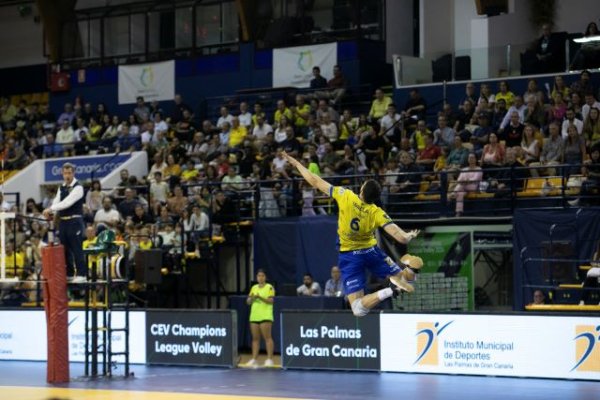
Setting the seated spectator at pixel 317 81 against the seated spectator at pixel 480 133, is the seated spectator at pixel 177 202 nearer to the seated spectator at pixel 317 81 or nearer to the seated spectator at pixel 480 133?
the seated spectator at pixel 317 81

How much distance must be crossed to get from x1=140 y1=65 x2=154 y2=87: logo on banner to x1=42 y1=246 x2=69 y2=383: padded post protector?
19512 millimetres

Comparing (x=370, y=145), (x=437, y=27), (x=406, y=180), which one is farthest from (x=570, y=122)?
(x=437, y=27)

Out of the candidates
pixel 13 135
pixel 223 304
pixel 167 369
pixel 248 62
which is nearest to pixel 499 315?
pixel 167 369

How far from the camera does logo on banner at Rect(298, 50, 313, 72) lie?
38625 millimetres

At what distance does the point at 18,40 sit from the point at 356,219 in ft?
113

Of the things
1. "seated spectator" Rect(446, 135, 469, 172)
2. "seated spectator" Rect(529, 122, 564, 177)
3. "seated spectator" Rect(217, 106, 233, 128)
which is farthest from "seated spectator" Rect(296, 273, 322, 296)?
"seated spectator" Rect(217, 106, 233, 128)

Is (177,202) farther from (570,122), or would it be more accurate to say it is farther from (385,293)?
(385,293)

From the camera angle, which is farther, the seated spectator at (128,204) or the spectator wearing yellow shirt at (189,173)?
the spectator wearing yellow shirt at (189,173)

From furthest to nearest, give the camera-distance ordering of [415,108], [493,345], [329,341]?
1. [415,108]
2. [329,341]
3. [493,345]

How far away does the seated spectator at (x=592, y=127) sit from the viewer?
92.3ft

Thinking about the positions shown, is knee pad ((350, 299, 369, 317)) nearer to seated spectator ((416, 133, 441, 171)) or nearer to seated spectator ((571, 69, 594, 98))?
seated spectator ((416, 133, 441, 171))

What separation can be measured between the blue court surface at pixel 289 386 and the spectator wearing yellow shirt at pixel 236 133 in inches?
393

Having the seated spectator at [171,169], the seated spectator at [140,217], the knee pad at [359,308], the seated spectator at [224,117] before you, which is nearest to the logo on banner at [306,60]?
the seated spectator at [224,117]

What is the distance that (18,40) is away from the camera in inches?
1949
